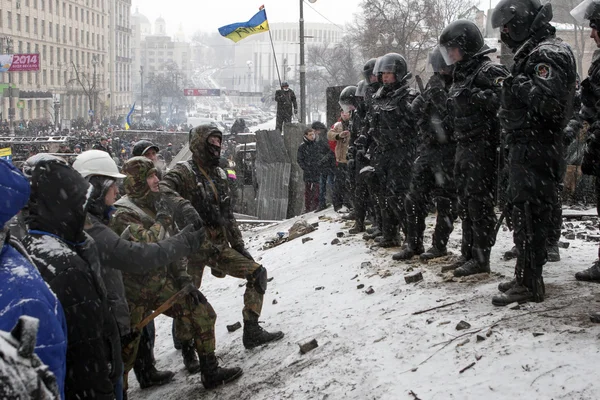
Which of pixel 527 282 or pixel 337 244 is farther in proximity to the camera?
pixel 337 244

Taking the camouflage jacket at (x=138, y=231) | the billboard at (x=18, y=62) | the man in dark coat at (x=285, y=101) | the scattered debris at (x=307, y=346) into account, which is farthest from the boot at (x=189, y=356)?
the billboard at (x=18, y=62)

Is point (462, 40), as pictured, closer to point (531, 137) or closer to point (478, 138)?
point (478, 138)

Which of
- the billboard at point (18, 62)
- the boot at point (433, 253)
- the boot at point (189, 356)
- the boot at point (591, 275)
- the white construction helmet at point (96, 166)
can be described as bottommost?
the boot at point (189, 356)

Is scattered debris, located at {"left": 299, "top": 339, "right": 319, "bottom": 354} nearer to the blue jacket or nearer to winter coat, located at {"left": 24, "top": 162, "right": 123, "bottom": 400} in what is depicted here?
winter coat, located at {"left": 24, "top": 162, "right": 123, "bottom": 400}

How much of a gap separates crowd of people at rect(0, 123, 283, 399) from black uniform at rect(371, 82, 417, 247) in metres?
2.52

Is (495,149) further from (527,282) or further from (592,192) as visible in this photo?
(592,192)

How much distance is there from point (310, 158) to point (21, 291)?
11811 millimetres

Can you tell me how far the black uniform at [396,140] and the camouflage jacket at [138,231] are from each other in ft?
11.1

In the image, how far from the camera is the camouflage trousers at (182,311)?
5336mm

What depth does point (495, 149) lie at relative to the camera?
6191mm

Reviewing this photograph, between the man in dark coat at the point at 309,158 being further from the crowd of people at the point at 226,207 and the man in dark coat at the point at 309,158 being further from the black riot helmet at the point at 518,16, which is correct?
the black riot helmet at the point at 518,16

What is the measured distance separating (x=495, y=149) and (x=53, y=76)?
273 feet

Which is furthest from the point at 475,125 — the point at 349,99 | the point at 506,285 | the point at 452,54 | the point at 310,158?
the point at 310,158

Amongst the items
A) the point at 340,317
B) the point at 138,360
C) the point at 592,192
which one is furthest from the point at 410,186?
the point at 592,192
